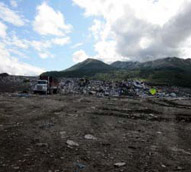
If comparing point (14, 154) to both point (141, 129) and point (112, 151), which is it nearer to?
point (112, 151)

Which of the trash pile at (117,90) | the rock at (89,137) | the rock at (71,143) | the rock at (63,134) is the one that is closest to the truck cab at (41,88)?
the trash pile at (117,90)

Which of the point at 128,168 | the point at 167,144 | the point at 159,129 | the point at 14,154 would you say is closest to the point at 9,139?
the point at 14,154

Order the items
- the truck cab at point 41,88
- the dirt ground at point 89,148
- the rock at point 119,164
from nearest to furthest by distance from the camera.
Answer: the dirt ground at point 89,148 → the rock at point 119,164 → the truck cab at point 41,88

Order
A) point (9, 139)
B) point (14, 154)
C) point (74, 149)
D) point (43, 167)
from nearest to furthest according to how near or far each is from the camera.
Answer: point (43, 167), point (14, 154), point (74, 149), point (9, 139)

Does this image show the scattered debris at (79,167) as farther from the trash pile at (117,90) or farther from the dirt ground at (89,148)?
the trash pile at (117,90)

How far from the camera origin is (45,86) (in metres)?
31.9

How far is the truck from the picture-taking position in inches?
1243

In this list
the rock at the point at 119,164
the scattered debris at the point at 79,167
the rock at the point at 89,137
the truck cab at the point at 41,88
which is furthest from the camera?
the truck cab at the point at 41,88

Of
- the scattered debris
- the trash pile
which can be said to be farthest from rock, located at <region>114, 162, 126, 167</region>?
the trash pile

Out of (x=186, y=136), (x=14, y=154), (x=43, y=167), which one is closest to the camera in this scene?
(x=43, y=167)

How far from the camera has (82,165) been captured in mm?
5020

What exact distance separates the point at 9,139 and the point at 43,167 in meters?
2.48

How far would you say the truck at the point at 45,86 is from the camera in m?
31.6

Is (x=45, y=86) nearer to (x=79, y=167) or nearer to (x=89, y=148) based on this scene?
(x=89, y=148)
